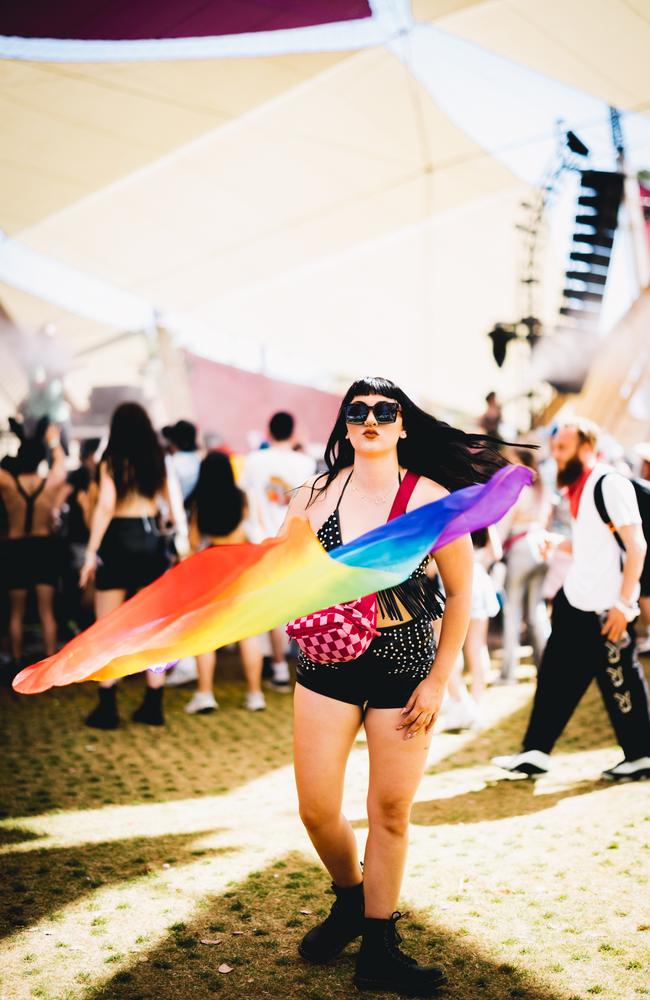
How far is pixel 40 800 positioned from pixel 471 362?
1042 cm

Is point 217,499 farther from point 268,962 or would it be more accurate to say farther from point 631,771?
point 268,962

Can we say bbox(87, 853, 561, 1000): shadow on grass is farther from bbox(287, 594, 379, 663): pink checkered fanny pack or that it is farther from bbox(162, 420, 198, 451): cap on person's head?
bbox(162, 420, 198, 451): cap on person's head

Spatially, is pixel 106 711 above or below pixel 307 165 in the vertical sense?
below

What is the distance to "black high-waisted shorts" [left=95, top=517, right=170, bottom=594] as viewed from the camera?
234 inches

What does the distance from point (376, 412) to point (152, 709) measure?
162 inches

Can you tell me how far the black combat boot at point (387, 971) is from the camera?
270 centimetres

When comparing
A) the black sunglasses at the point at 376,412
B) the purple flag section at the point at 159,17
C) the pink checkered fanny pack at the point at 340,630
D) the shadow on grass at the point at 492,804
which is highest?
the purple flag section at the point at 159,17

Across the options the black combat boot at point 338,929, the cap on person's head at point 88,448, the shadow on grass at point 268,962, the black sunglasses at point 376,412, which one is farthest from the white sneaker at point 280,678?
the black sunglasses at point 376,412

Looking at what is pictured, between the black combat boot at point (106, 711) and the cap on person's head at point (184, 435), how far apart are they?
7.92ft

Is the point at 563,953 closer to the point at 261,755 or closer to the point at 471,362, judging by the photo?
the point at 261,755

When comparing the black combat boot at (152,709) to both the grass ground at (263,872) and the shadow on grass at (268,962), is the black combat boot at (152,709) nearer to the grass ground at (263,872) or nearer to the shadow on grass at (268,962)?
the grass ground at (263,872)

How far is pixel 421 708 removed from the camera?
2.62 metres

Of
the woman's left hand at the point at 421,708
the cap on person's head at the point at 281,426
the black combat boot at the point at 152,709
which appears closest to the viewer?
the woman's left hand at the point at 421,708

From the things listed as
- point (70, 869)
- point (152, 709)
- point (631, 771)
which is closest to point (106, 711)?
point (152, 709)
